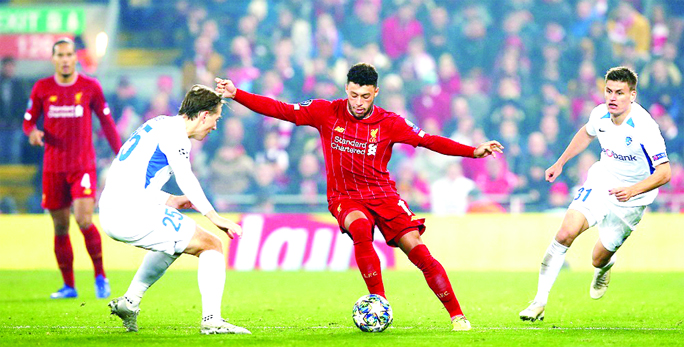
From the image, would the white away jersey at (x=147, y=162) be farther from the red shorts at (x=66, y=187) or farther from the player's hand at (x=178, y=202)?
the red shorts at (x=66, y=187)

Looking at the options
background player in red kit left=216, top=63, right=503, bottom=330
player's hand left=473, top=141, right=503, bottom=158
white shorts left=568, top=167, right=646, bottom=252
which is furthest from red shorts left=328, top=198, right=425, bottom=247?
white shorts left=568, top=167, right=646, bottom=252

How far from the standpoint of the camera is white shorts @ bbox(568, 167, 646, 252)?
28.6 ft

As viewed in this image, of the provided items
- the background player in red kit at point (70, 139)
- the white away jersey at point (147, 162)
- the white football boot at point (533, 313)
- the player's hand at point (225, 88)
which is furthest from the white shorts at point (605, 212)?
the background player in red kit at point (70, 139)

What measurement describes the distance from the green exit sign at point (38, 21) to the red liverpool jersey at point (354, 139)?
1409 centimetres

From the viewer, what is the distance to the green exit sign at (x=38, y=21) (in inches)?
825

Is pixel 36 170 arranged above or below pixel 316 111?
below

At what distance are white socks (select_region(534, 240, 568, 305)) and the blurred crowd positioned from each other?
885 centimetres

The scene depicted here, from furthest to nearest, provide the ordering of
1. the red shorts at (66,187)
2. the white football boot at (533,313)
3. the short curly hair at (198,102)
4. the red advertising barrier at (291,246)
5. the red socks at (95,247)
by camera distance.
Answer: the red advertising barrier at (291,246)
the red socks at (95,247)
the red shorts at (66,187)
the white football boot at (533,313)
the short curly hair at (198,102)

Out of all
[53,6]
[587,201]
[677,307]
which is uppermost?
[53,6]

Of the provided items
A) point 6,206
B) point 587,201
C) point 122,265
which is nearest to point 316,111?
point 587,201

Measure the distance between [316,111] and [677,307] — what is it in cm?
422

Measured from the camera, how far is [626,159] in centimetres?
866

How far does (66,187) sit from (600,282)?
18.3 feet

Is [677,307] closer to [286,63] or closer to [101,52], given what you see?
[286,63]
